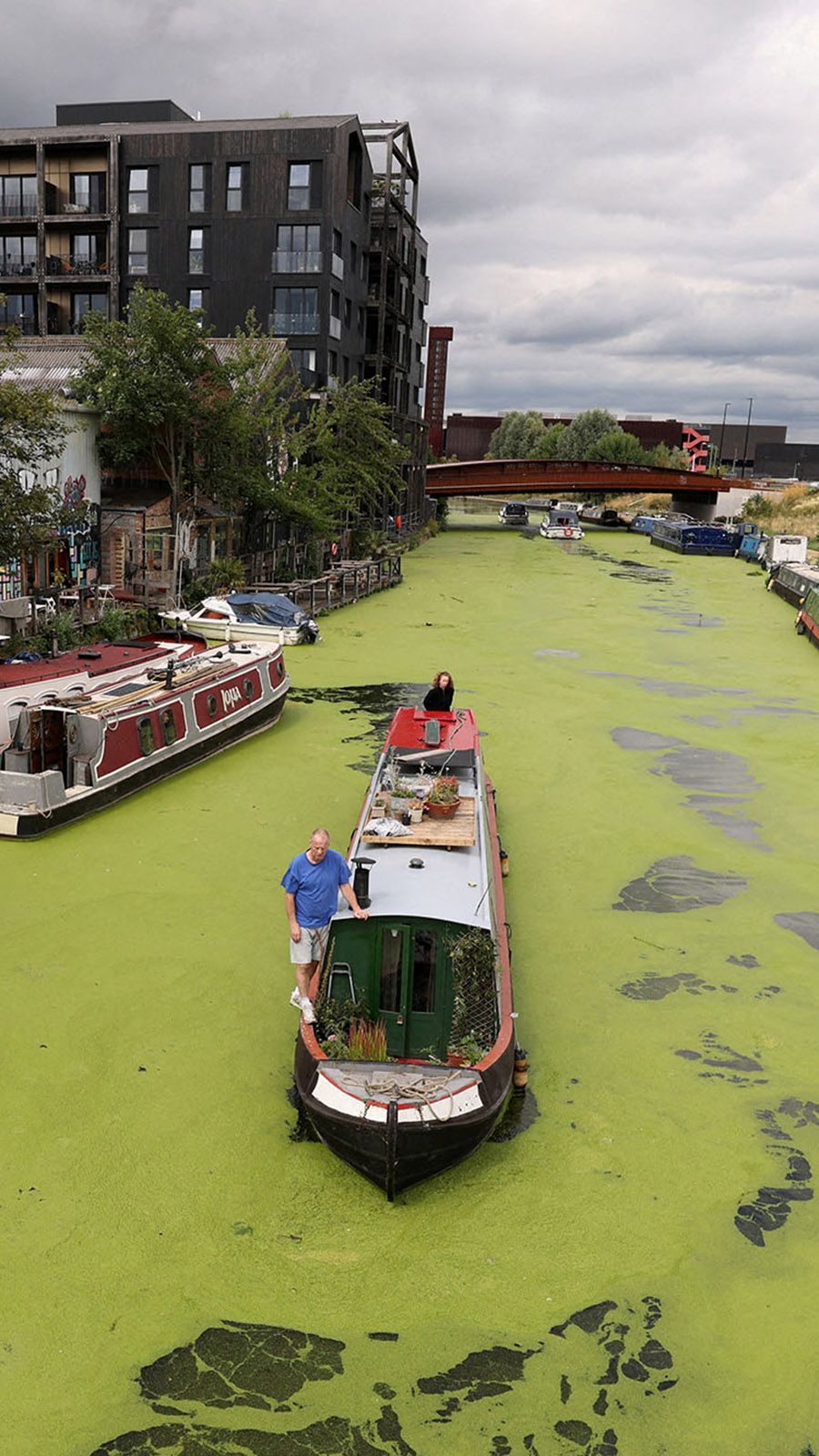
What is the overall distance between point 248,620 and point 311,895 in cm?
2129

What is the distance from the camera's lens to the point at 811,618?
3800 cm

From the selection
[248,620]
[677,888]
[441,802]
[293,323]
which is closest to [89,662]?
[441,802]

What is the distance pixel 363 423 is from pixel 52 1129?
37.5 m

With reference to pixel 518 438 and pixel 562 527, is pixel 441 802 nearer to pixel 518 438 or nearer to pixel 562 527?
pixel 562 527

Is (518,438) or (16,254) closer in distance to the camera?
(16,254)

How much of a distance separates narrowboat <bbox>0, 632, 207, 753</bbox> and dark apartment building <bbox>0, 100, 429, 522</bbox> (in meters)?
30.5

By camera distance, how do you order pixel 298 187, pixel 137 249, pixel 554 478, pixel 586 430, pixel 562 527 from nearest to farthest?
pixel 298 187, pixel 137 249, pixel 562 527, pixel 554 478, pixel 586 430

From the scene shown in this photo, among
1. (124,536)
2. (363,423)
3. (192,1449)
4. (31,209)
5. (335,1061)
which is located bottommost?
(192,1449)

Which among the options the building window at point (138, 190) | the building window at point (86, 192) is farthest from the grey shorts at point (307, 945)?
the building window at point (86, 192)

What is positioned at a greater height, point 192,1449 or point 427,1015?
point 427,1015

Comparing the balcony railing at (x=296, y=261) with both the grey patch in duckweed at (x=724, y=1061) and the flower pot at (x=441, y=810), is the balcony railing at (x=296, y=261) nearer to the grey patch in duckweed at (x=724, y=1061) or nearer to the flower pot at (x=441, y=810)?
the flower pot at (x=441, y=810)

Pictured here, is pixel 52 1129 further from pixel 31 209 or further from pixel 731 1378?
pixel 31 209

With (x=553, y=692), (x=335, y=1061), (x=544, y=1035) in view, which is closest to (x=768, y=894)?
A: (x=544, y=1035)

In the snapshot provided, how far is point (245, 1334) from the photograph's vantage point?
714 cm
